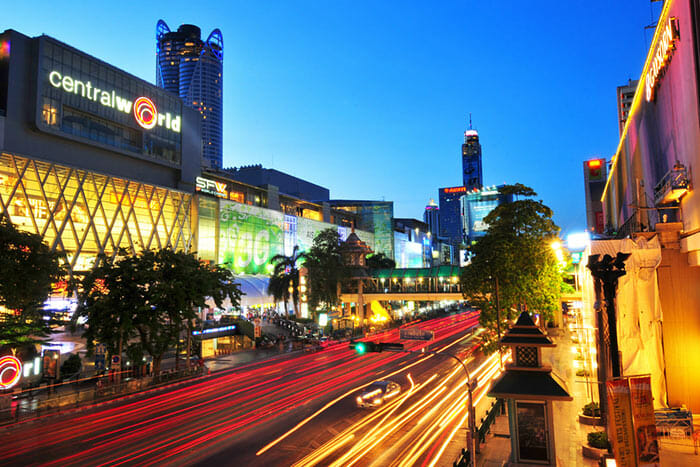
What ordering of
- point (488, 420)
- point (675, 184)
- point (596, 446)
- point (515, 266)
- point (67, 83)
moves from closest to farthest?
point (596, 446) < point (675, 184) < point (488, 420) < point (515, 266) < point (67, 83)

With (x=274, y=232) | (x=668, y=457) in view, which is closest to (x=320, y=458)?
(x=668, y=457)

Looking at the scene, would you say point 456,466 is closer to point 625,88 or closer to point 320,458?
point 320,458

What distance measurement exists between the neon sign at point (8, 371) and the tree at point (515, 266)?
88.3 feet

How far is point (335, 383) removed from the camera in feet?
104

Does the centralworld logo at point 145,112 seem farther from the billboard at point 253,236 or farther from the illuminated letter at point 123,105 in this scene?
the billboard at point 253,236

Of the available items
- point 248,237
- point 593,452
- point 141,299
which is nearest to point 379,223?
point 248,237

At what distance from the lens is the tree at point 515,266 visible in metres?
30.7

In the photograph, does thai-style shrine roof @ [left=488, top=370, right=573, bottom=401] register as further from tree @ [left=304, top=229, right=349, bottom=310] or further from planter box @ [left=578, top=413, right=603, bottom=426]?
tree @ [left=304, top=229, right=349, bottom=310]

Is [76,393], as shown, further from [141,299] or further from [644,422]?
[644,422]

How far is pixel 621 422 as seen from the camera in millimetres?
12984

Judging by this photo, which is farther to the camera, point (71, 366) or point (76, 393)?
point (71, 366)

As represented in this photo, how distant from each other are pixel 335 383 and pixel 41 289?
2165 centimetres

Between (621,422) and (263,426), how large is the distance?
14934mm

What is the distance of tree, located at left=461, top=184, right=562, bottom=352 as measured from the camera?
30656mm
